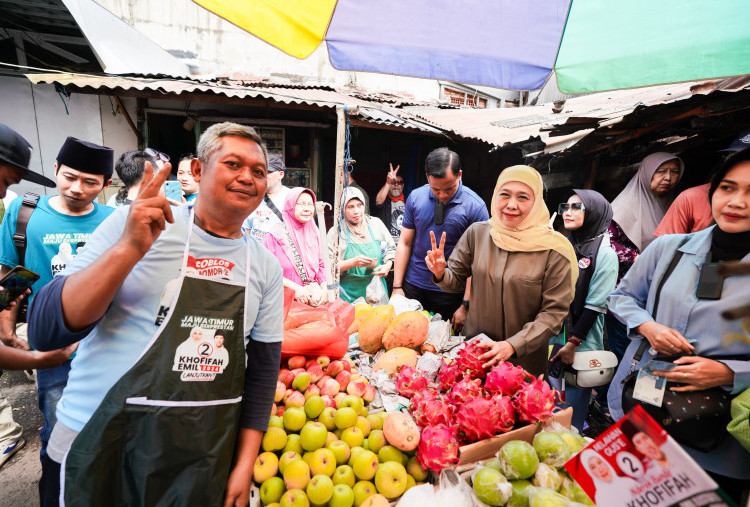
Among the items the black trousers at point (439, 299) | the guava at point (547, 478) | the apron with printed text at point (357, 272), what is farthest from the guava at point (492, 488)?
the apron with printed text at point (357, 272)

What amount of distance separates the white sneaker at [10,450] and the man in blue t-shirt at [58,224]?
1528 mm

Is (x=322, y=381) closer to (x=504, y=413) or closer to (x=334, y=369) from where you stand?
(x=334, y=369)

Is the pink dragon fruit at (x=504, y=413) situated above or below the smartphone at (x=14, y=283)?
below

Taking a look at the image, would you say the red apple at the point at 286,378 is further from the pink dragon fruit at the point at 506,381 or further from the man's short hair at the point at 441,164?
the man's short hair at the point at 441,164

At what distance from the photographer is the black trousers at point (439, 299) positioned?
3629 millimetres

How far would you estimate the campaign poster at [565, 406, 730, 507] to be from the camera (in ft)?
2.83

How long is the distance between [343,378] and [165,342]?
102 cm

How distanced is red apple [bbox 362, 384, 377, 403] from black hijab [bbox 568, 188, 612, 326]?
2051mm

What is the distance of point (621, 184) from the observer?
5.09 m

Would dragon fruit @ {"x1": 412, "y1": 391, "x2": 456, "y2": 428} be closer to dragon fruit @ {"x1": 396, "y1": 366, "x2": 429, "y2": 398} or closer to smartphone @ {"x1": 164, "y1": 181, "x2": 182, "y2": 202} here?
dragon fruit @ {"x1": 396, "y1": 366, "x2": 429, "y2": 398}

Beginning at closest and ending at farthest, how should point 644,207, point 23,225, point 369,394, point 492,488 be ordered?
point 492,488
point 369,394
point 23,225
point 644,207

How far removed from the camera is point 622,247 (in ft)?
11.9

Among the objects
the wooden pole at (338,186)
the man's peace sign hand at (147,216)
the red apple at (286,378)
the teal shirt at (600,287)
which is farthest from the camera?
the wooden pole at (338,186)

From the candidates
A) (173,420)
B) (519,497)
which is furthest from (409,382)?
(173,420)
